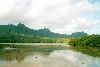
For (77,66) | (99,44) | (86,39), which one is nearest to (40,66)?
(77,66)

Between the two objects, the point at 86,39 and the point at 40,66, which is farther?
the point at 86,39

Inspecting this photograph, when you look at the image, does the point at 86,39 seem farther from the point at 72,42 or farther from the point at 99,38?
the point at 72,42

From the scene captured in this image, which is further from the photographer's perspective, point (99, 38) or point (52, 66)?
point (99, 38)

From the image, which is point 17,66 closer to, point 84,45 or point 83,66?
point 83,66

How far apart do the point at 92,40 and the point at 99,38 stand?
13.1 feet

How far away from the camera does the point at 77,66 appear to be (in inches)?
1900

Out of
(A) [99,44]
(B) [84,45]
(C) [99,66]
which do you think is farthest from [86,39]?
(C) [99,66]

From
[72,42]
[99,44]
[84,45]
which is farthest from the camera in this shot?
[72,42]

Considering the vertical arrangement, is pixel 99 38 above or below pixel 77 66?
above

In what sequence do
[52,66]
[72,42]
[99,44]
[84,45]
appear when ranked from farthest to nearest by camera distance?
[72,42]
[84,45]
[99,44]
[52,66]

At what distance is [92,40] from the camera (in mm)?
122062

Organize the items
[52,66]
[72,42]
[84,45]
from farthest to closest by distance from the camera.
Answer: [72,42] → [84,45] → [52,66]

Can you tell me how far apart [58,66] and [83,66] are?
514 centimetres

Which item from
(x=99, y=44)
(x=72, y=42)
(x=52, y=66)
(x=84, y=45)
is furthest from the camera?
(x=72, y=42)
